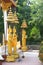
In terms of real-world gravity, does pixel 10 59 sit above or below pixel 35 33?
above

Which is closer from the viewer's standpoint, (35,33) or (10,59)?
(10,59)

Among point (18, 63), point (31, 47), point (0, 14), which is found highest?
point (0, 14)

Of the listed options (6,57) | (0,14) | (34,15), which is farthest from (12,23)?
(0,14)

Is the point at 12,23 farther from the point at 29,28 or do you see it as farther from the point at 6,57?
the point at 29,28

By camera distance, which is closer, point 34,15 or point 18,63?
point 18,63

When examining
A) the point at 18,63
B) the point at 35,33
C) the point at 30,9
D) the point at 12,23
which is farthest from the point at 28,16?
the point at 18,63

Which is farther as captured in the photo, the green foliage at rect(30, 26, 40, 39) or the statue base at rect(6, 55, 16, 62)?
the green foliage at rect(30, 26, 40, 39)

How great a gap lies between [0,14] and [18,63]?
732cm

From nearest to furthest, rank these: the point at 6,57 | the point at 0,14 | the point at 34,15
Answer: the point at 6,57 < the point at 34,15 < the point at 0,14

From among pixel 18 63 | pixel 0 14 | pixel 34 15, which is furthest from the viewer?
pixel 0 14

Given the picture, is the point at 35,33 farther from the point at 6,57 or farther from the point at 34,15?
the point at 6,57

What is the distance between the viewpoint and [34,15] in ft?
46.1

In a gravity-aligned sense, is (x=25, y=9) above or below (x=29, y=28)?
above

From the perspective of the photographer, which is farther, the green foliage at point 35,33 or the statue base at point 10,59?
the green foliage at point 35,33
